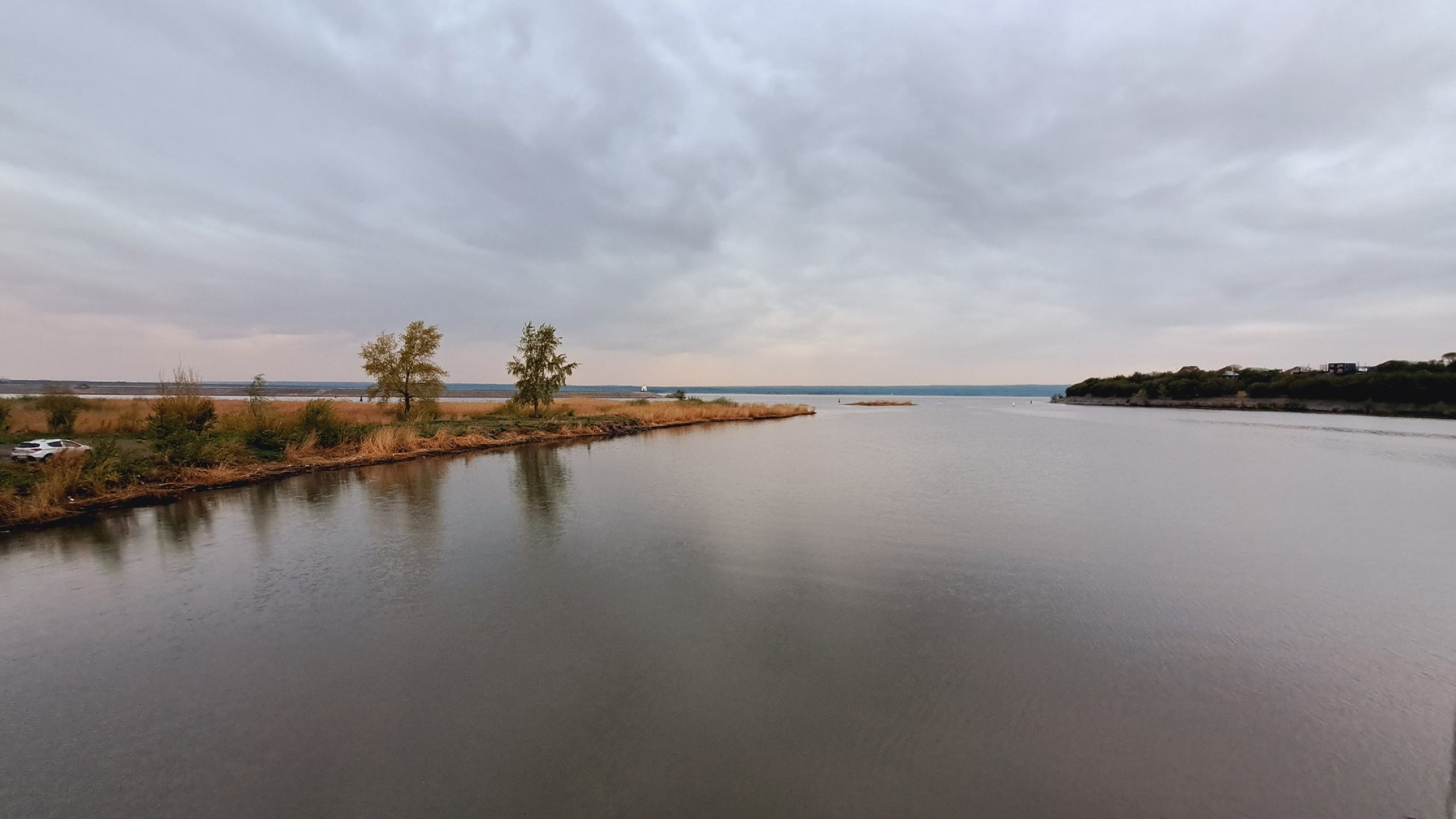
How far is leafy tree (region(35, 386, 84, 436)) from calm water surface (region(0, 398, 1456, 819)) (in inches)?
597

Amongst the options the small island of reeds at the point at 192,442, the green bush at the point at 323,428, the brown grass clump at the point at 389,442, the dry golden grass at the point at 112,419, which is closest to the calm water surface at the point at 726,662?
the small island of reeds at the point at 192,442

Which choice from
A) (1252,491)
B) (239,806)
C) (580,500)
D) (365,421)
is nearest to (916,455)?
(1252,491)

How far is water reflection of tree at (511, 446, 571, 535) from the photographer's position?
11.3 m

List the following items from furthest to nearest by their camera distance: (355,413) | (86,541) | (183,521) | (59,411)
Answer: (355,413), (59,411), (183,521), (86,541)

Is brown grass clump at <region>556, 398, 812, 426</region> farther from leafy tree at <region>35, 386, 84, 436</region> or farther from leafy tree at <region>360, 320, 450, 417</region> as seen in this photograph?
leafy tree at <region>35, 386, 84, 436</region>

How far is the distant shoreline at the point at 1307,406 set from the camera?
52969 mm

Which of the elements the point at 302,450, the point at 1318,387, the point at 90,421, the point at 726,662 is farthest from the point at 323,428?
the point at 1318,387

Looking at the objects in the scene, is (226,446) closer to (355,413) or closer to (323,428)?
(323,428)

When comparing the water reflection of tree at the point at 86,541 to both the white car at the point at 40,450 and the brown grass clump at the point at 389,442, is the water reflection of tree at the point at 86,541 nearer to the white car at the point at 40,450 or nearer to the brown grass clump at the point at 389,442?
the white car at the point at 40,450

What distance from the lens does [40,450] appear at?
45.3 feet

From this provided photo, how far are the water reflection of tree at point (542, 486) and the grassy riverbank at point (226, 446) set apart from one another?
163 inches

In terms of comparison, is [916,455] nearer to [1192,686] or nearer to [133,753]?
[1192,686]

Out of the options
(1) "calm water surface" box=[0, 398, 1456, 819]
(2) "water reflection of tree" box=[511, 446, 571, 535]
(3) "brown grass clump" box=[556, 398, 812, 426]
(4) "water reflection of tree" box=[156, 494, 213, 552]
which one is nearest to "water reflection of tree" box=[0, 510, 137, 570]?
(1) "calm water surface" box=[0, 398, 1456, 819]

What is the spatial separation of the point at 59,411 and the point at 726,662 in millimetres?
30454
